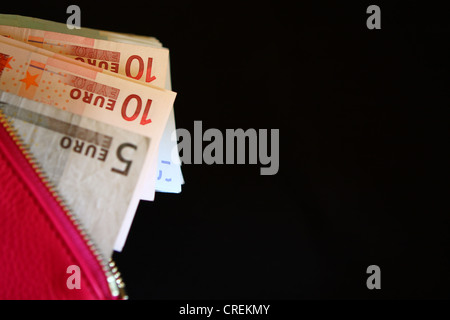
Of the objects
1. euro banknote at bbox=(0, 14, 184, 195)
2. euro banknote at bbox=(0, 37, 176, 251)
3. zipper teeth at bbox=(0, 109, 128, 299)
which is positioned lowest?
zipper teeth at bbox=(0, 109, 128, 299)

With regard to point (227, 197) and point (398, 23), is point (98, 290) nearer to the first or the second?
point (227, 197)

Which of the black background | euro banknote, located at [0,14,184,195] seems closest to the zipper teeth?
euro banknote, located at [0,14,184,195]

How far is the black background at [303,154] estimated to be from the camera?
30.2 inches

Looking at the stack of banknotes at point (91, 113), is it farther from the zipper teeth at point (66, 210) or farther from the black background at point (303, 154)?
the black background at point (303, 154)

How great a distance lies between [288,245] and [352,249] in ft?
0.48

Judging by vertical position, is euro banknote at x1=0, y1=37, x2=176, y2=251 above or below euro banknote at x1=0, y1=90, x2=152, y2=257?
above

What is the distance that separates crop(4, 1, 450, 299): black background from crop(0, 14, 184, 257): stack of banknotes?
7.5 inches

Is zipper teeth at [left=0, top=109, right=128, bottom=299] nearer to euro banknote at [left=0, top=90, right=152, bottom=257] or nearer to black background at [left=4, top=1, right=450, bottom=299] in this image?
euro banknote at [left=0, top=90, right=152, bottom=257]

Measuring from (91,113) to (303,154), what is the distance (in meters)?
0.47

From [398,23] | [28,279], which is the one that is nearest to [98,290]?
[28,279]

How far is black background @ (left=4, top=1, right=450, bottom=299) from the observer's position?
77cm

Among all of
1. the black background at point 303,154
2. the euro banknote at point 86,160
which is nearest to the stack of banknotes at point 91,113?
the euro banknote at point 86,160

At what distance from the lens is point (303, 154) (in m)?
0.79

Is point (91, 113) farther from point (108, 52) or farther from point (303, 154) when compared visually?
point (303, 154)
